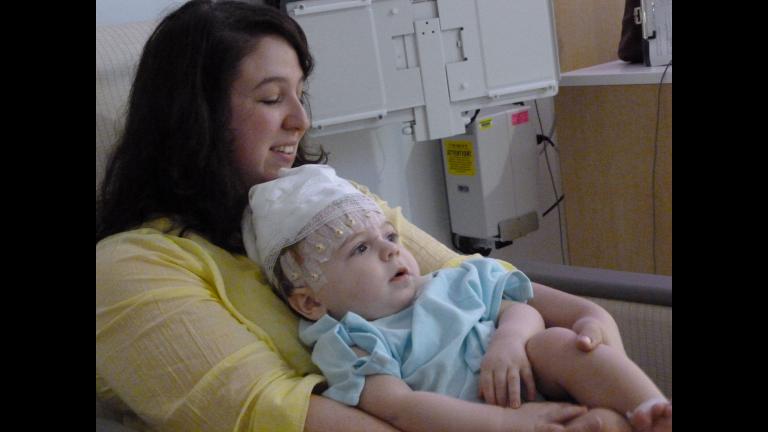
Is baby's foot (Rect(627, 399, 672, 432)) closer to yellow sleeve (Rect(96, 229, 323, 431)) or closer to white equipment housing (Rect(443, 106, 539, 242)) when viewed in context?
yellow sleeve (Rect(96, 229, 323, 431))

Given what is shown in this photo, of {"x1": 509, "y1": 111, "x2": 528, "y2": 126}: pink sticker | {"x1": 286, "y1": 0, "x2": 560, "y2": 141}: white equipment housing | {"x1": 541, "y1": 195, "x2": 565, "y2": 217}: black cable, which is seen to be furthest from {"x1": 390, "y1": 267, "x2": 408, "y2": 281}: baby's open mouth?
{"x1": 541, "y1": 195, "x2": 565, "y2": 217}: black cable

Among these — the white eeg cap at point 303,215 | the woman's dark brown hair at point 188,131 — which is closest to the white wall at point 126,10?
the woman's dark brown hair at point 188,131

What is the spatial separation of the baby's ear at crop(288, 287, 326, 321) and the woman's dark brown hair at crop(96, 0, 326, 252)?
0.13 m

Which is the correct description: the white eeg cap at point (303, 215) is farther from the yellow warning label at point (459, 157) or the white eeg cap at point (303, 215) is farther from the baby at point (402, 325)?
the yellow warning label at point (459, 157)

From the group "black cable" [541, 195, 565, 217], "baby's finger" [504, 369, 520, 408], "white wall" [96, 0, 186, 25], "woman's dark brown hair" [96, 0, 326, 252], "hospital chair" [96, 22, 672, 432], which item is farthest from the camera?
"black cable" [541, 195, 565, 217]

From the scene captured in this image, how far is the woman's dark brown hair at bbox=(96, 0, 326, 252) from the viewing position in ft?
4.00

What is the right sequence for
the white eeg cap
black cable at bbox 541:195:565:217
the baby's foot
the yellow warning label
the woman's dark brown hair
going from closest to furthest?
the baby's foot → the white eeg cap → the woman's dark brown hair → the yellow warning label → black cable at bbox 541:195:565:217

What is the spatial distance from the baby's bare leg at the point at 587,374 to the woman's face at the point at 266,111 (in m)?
0.45

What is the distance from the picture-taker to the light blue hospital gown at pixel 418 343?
1037 millimetres
